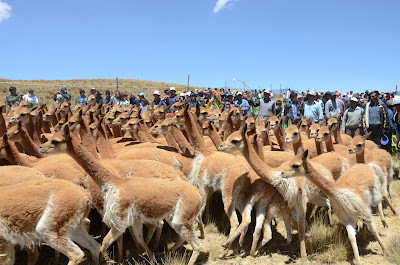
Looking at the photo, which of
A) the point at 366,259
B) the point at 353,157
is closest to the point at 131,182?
the point at 366,259

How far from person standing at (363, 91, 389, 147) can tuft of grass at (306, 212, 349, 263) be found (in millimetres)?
4113

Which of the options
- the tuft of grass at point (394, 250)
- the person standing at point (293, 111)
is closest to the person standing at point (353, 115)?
the person standing at point (293, 111)

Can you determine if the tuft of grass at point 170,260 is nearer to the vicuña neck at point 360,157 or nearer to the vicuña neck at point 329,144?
the vicuña neck at point 360,157

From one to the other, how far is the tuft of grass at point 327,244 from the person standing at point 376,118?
4.11 meters

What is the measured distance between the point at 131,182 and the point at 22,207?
1.26m

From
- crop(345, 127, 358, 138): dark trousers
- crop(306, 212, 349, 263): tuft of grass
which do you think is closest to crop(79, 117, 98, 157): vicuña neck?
crop(306, 212, 349, 263): tuft of grass

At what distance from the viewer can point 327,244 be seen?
15.5 ft

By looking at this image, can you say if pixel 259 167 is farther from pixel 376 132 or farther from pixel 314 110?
pixel 314 110

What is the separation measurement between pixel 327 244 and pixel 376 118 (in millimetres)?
4676

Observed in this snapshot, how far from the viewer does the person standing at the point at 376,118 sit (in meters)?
7.95

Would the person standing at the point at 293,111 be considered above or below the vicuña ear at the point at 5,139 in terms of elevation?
above

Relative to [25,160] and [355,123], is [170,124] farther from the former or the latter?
[355,123]

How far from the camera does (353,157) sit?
6316 mm

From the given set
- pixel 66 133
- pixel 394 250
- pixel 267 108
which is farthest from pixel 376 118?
pixel 66 133
